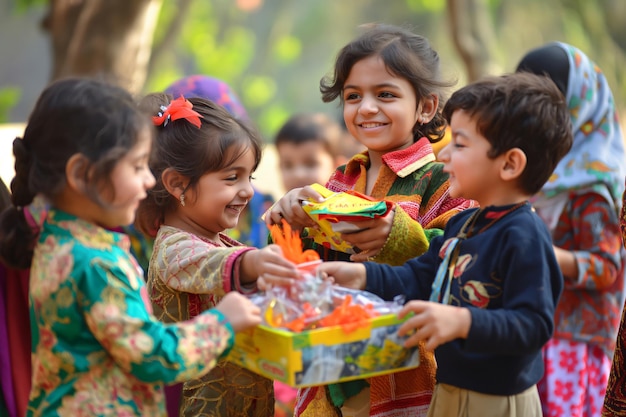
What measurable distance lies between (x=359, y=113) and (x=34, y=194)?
1.15m

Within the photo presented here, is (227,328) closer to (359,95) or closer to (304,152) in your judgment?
(359,95)

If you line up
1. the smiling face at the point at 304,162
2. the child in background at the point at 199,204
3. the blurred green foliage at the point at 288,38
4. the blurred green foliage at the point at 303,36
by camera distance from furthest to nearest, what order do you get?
the blurred green foliage at the point at 288,38, the blurred green foliage at the point at 303,36, the smiling face at the point at 304,162, the child in background at the point at 199,204

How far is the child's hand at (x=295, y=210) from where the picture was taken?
2.53 m

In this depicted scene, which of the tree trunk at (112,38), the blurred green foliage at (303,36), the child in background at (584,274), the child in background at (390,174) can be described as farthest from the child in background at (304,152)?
the blurred green foliage at (303,36)

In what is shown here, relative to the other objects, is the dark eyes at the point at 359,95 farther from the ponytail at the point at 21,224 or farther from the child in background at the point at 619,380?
the ponytail at the point at 21,224

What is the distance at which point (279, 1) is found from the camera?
926 inches

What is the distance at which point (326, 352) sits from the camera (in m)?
2.03

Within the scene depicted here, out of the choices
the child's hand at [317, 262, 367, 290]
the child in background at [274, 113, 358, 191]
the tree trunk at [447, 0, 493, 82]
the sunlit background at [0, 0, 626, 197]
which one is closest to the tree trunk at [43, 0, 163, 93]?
the sunlit background at [0, 0, 626, 197]

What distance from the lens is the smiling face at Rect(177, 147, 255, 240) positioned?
2703 millimetres

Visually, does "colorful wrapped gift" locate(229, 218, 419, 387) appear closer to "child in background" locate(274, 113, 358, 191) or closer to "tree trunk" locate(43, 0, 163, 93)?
"child in background" locate(274, 113, 358, 191)

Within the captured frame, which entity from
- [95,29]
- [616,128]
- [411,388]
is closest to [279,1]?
[95,29]

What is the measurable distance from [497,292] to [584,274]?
56.9 inches

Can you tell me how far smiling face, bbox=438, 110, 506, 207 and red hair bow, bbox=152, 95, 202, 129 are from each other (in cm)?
86

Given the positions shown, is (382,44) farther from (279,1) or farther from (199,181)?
(279,1)
